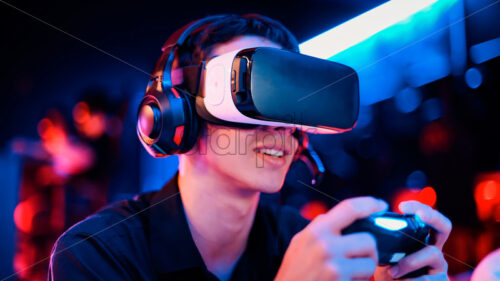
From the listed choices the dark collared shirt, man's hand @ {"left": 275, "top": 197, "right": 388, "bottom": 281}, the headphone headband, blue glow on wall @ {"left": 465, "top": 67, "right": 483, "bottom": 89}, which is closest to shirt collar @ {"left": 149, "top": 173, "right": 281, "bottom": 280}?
the dark collared shirt

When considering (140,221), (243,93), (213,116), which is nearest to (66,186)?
(140,221)

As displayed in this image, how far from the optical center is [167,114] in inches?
26.3

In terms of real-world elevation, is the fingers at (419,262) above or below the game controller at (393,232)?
below

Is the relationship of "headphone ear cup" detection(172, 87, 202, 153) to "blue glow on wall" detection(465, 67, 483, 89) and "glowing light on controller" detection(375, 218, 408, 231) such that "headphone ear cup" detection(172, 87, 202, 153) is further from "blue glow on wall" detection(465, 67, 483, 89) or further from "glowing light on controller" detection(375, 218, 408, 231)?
"blue glow on wall" detection(465, 67, 483, 89)

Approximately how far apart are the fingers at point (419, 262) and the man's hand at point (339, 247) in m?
0.10

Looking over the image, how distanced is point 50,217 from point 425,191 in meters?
1.00

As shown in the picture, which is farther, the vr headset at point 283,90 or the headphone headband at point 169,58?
the headphone headband at point 169,58

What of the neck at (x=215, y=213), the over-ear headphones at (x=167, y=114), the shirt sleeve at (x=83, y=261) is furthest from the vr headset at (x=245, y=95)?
the shirt sleeve at (x=83, y=261)

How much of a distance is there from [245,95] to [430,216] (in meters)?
0.34

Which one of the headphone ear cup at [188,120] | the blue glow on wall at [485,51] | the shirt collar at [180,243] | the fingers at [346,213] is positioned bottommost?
the shirt collar at [180,243]

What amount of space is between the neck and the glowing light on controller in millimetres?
354

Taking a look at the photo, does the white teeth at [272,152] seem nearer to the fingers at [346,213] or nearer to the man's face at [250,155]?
the man's face at [250,155]

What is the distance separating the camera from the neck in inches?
30.1

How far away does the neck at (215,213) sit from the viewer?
0.77 metres
